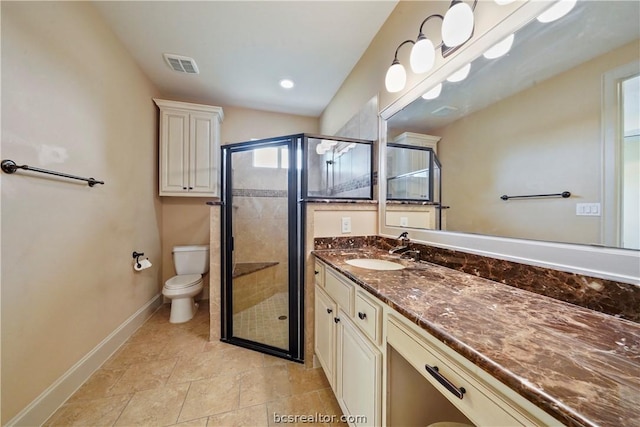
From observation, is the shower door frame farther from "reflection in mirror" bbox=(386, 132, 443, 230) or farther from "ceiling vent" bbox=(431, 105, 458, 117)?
"ceiling vent" bbox=(431, 105, 458, 117)

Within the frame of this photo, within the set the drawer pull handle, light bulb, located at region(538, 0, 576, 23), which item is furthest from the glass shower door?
light bulb, located at region(538, 0, 576, 23)

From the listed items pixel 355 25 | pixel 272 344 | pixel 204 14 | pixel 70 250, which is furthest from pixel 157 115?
pixel 272 344

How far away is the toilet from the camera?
226 centimetres

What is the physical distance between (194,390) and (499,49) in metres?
2.45

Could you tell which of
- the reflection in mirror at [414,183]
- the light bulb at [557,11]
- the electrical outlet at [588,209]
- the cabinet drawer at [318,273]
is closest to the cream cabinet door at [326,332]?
the cabinet drawer at [318,273]

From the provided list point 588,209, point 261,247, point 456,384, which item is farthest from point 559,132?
point 261,247

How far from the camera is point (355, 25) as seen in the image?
175 cm

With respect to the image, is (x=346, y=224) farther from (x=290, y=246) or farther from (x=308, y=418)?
(x=308, y=418)

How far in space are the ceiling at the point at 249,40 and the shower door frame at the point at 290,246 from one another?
0.87 m

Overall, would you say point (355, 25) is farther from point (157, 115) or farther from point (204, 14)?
point (157, 115)

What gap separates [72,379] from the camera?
140cm

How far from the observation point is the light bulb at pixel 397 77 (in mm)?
1417

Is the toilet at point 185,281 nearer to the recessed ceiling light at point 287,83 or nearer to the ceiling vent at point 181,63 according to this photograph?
the ceiling vent at point 181,63

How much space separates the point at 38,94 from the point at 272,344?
2.18 meters
